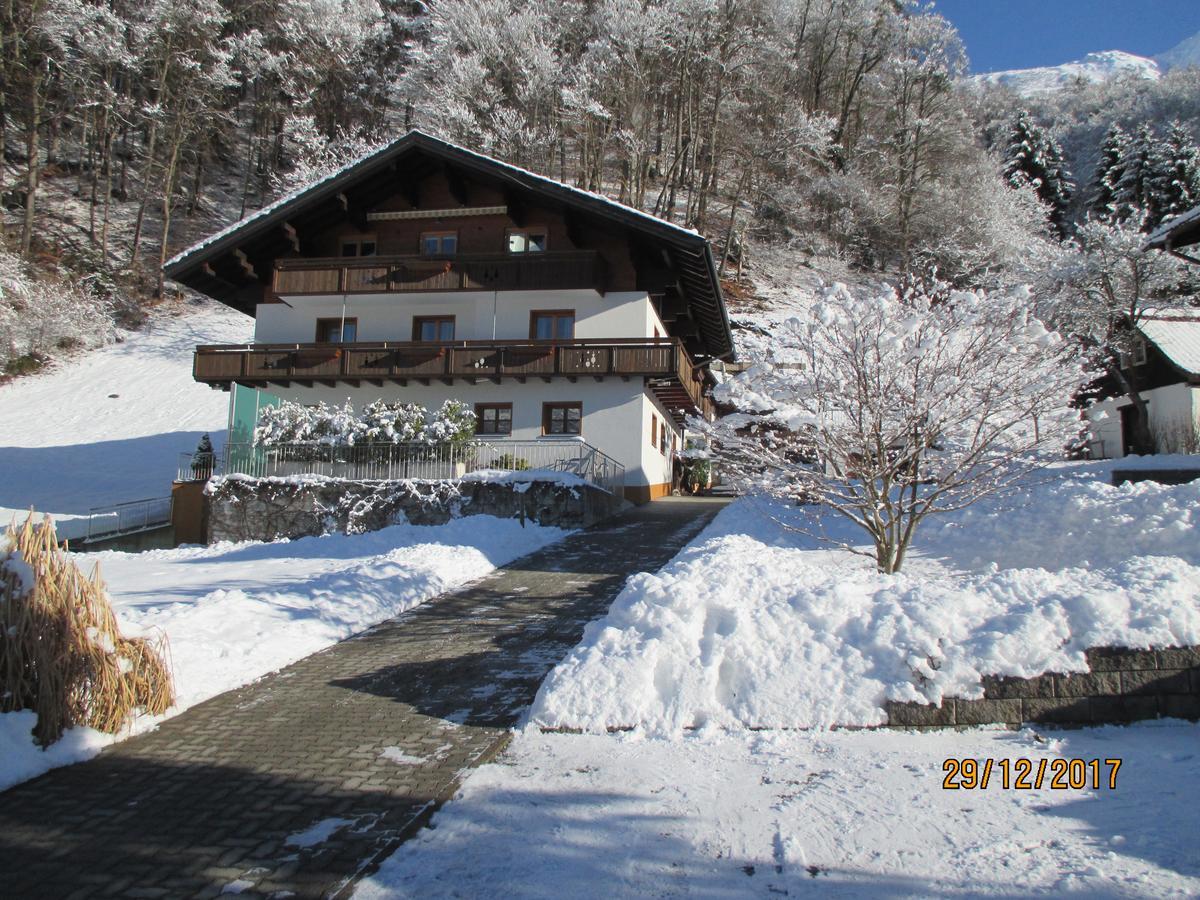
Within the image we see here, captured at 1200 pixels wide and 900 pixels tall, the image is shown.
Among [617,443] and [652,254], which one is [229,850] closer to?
[617,443]

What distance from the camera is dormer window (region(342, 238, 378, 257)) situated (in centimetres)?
2806

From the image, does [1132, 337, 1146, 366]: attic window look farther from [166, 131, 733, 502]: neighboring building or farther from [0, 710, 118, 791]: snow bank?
[0, 710, 118, 791]: snow bank

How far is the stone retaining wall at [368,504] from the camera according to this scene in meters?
17.9

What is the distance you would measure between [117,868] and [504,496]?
13938 mm

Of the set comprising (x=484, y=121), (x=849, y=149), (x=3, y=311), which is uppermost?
(x=849, y=149)

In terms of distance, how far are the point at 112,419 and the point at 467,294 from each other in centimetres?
1700

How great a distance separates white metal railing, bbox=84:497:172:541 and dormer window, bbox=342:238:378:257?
10.1m

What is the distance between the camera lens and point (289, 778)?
A: 16.6ft

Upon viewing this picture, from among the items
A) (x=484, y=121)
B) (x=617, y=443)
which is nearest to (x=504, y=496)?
(x=617, y=443)

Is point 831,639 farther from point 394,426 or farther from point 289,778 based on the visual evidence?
point 394,426

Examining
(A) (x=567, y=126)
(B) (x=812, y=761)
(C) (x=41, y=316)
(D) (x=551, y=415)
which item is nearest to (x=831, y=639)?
(B) (x=812, y=761)

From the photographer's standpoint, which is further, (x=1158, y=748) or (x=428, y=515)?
(x=428, y=515)

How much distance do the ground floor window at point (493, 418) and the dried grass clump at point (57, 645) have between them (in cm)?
1980

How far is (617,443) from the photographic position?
995 inches
